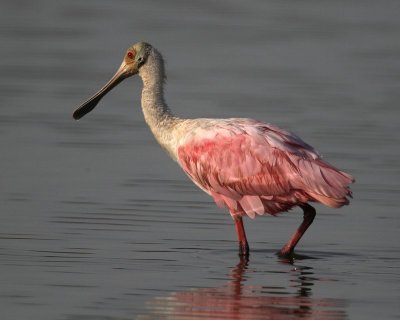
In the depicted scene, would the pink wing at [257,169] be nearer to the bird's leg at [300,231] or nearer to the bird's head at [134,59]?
the bird's leg at [300,231]

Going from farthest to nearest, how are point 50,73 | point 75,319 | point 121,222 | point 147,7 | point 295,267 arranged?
point 147,7 → point 50,73 → point 121,222 → point 295,267 → point 75,319

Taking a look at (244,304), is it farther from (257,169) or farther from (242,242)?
(257,169)

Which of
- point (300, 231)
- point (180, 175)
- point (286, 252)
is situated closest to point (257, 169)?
point (300, 231)

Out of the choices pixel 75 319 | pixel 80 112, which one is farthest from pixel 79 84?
pixel 75 319

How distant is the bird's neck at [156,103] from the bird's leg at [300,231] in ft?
5.23

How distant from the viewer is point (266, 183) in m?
14.5

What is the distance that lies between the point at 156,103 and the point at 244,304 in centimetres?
396

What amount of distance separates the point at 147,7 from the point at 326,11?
419 centimetres

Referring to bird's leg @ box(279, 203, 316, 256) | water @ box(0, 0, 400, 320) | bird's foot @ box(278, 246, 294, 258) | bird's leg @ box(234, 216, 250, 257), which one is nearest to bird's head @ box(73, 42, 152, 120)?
water @ box(0, 0, 400, 320)

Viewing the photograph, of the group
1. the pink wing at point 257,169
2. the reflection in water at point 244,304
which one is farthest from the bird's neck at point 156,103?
the reflection in water at point 244,304

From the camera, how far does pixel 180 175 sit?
17.9 metres

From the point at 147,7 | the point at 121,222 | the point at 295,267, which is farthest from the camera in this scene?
the point at 147,7

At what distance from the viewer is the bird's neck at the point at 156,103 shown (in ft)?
50.2

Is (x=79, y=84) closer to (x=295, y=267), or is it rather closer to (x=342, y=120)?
(x=342, y=120)
